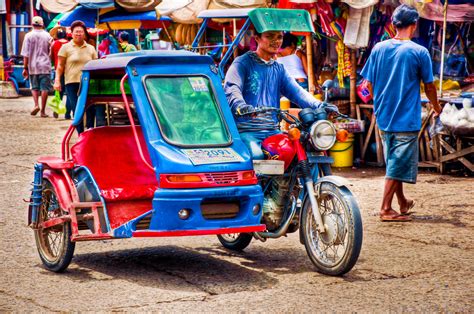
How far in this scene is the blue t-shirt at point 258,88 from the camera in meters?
6.89

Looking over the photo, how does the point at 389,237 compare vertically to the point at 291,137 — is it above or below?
below

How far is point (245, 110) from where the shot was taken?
6496 millimetres

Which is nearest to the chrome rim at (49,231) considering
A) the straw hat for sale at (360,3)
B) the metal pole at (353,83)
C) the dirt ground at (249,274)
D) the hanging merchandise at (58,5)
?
the dirt ground at (249,274)

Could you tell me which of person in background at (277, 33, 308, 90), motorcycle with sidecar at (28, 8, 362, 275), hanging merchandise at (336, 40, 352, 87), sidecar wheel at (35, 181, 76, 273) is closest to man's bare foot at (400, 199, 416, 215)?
motorcycle with sidecar at (28, 8, 362, 275)

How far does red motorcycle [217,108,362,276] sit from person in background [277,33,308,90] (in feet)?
20.8

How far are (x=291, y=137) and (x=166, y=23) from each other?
11796 mm

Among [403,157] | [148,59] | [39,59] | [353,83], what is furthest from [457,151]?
[39,59]

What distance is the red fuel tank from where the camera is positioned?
21.5 feet

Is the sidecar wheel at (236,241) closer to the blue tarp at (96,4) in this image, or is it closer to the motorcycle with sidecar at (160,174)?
the motorcycle with sidecar at (160,174)

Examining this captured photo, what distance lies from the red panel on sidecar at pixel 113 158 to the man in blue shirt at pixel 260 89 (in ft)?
2.94

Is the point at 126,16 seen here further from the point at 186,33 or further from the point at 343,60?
the point at 343,60

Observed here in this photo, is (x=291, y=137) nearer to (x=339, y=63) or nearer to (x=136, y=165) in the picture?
(x=136, y=165)

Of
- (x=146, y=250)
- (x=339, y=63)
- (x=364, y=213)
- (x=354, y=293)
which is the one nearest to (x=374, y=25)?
(x=339, y=63)

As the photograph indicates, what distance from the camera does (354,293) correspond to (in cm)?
590
